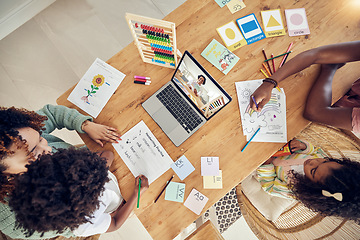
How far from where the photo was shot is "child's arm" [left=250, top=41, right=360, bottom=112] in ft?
3.72

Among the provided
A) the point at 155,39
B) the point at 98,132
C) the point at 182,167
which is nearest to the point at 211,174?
the point at 182,167

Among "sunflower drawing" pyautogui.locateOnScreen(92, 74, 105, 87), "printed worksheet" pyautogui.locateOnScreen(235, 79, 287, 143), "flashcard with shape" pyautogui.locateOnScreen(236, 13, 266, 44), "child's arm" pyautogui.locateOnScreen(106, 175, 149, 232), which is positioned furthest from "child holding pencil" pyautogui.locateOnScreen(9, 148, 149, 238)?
"flashcard with shape" pyautogui.locateOnScreen(236, 13, 266, 44)

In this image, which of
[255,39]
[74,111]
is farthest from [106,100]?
[255,39]

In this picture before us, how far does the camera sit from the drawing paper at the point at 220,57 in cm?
124

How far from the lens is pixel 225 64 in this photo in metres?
1.24

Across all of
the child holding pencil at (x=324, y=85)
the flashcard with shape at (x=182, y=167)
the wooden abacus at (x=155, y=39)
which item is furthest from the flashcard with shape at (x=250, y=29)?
the flashcard with shape at (x=182, y=167)

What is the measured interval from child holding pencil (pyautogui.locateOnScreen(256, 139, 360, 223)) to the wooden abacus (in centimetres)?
85

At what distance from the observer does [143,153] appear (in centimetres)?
117

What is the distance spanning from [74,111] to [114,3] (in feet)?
4.52

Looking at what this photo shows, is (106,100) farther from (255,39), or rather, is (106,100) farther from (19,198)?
(255,39)

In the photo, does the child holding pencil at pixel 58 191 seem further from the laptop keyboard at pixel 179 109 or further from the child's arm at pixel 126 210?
the laptop keyboard at pixel 179 109

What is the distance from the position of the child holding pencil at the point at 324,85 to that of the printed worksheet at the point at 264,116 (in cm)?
4

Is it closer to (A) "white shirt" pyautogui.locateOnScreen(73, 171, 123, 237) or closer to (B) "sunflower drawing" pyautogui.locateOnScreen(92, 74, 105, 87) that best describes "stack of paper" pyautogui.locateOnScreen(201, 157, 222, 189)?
(A) "white shirt" pyautogui.locateOnScreen(73, 171, 123, 237)

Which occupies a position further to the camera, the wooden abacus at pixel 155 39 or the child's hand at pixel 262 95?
the child's hand at pixel 262 95
